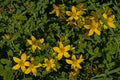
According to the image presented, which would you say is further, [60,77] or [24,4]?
[24,4]

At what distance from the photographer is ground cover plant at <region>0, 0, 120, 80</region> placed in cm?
279

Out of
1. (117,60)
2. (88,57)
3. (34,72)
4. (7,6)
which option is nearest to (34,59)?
(34,72)

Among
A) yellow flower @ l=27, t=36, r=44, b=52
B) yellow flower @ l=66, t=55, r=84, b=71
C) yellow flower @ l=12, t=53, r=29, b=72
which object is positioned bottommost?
yellow flower @ l=66, t=55, r=84, b=71

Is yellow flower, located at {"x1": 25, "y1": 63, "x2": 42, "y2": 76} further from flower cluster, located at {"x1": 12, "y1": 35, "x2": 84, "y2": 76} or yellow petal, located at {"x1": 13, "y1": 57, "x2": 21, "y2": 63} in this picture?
yellow petal, located at {"x1": 13, "y1": 57, "x2": 21, "y2": 63}

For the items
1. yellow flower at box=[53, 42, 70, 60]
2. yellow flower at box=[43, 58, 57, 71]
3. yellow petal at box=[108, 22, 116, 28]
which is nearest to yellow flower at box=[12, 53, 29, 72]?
yellow flower at box=[43, 58, 57, 71]

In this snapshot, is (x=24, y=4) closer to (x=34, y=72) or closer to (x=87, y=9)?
(x=87, y=9)

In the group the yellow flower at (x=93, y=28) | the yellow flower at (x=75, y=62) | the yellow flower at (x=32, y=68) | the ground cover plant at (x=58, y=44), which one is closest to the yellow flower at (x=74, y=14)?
the ground cover plant at (x=58, y=44)

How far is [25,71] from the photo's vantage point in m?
2.79

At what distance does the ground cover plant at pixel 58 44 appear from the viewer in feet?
9.15

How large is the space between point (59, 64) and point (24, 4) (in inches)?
32.7

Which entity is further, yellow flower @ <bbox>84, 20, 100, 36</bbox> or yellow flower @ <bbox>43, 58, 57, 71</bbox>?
yellow flower @ <bbox>84, 20, 100, 36</bbox>

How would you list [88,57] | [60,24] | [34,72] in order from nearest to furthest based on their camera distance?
[34,72] → [88,57] → [60,24]

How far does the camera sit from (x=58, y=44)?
2965 mm

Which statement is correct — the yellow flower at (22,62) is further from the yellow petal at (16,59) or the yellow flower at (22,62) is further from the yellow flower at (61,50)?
the yellow flower at (61,50)
